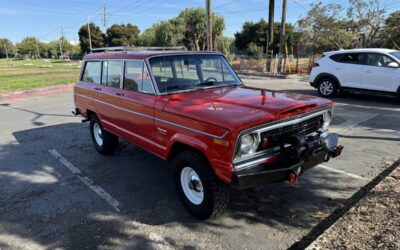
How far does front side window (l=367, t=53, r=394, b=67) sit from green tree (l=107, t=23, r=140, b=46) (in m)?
67.5

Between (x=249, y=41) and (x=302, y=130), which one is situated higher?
(x=249, y=41)

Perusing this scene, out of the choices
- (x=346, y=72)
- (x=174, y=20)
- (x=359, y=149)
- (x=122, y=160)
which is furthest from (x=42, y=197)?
(x=174, y=20)

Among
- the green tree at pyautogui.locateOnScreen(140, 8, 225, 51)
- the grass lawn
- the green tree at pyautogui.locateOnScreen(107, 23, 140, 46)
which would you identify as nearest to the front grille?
the grass lawn

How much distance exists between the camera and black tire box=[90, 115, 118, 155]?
19.4 feet

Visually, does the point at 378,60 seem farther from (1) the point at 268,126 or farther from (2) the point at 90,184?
(2) the point at 90,184

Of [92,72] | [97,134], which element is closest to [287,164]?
[97,134]

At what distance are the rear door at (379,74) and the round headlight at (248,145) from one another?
8.66 m

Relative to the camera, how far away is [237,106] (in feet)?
11.8

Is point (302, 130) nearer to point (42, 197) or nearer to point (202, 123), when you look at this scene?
point (202, 123)

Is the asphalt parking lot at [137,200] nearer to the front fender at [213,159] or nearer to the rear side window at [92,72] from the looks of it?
the front fender at [213,159]

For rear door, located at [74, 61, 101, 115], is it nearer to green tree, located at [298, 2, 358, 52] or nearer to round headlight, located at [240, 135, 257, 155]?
round headlight, located at [240, 135, 257, 155]

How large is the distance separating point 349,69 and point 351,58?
39 centimetres

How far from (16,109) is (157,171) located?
879 cm

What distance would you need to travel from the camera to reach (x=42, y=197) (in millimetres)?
4488
